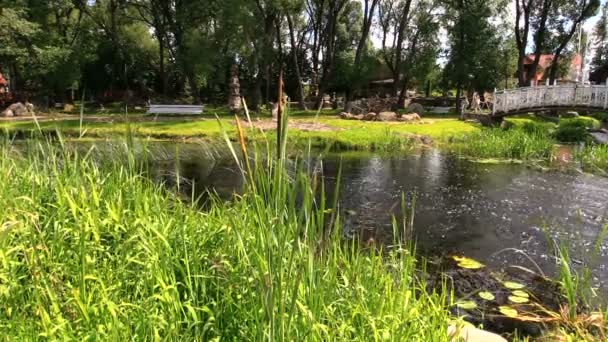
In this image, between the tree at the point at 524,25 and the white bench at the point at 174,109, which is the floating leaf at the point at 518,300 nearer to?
the white bench at the point at 174,109

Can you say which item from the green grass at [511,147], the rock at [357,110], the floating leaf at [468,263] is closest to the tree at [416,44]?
the rock at [357,110]

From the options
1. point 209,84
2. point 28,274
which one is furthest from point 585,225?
point 209,84

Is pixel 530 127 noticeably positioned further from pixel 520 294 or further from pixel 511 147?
pixel 520 294

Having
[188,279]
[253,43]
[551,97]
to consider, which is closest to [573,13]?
[551,97]

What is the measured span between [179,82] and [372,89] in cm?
1929

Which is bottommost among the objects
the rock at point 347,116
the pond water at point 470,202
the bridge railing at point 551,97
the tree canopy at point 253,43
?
the pond water at point 470,202

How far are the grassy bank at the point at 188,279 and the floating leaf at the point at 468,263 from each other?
3104mm

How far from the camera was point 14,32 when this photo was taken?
85.4ft

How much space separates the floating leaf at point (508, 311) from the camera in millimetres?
5356

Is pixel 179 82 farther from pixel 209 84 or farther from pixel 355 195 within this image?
pixel 355 195

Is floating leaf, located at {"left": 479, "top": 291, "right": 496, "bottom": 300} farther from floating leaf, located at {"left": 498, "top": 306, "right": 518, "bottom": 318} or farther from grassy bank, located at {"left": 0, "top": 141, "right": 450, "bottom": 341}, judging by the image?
grassy bank, located at {"left": 0, "top": 141, "right": 450, "bottom": 341}

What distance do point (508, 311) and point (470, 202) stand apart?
225 inches

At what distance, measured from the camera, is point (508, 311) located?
5441mm

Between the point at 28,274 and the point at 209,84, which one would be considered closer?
the point at 28,274
